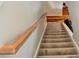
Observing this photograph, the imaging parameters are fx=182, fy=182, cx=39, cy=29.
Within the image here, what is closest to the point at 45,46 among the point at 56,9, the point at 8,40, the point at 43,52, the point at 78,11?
the point at 43,52

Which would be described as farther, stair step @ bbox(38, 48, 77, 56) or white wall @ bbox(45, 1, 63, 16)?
white wall @ bbox(45, 1, 63, 16)

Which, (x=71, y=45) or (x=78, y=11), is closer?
(x=78, y=11)

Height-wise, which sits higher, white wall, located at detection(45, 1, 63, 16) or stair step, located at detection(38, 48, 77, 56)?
stair step, located at detection(38, 48, 77, 56)

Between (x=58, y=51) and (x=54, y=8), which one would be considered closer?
(x=58, y=51)

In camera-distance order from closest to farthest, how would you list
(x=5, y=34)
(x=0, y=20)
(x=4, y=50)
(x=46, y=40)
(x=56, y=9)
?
(x=4, y=50)
(x=0, y=20)
(x=5, y=34)
(x=46, y=40)
(x=56, y=9)

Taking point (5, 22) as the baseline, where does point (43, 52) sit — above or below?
below

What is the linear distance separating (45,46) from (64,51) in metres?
0.65

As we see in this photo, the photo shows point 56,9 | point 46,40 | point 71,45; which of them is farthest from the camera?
point 56,9

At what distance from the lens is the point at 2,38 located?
5.03ft

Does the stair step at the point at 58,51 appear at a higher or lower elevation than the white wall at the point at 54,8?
higher

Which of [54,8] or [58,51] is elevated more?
[58,51]

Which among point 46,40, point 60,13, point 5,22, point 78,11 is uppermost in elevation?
point 5,22

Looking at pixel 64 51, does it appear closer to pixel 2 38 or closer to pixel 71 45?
pixel 71 45

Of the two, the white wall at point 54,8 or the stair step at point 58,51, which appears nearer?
the stair step at point 58,51
